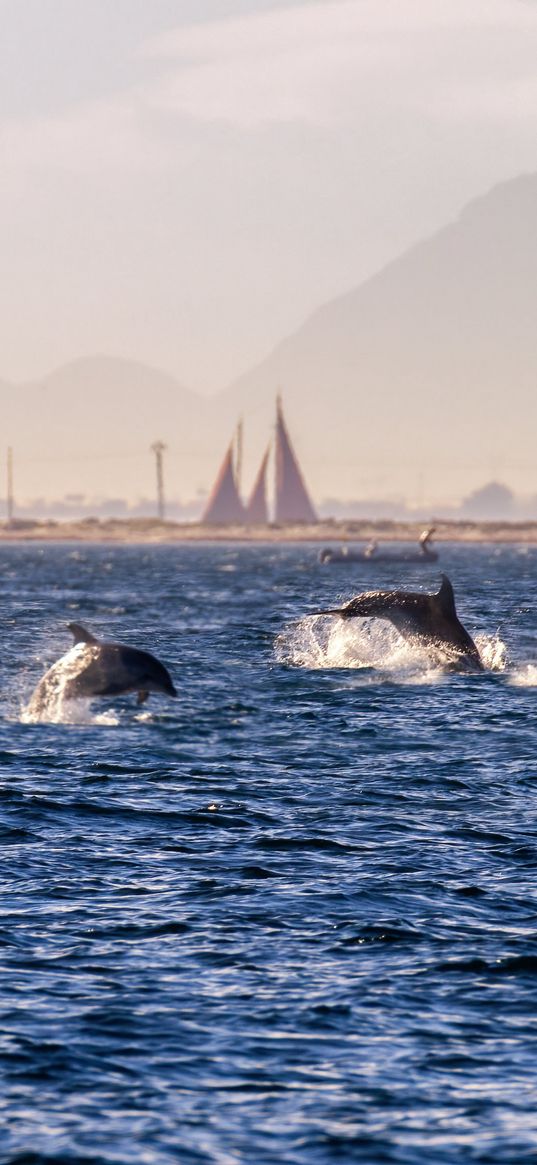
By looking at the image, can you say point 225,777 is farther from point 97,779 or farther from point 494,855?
point 494,855

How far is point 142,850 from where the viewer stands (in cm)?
2017

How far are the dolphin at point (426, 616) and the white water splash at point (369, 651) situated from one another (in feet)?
1.28

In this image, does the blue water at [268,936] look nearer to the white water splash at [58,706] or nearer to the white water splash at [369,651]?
the white water splash at [58,706]

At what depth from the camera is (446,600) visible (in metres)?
37.3

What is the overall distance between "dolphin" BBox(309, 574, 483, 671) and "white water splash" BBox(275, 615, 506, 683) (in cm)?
39

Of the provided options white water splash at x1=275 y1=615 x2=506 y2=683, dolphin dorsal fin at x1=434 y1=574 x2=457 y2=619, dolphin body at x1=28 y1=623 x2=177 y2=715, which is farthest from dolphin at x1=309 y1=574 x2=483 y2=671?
dolphin body at x1=28 y1=623 x2=177 y2=715

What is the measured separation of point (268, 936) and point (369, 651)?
3051cm

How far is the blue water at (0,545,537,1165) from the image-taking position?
39.7 feet

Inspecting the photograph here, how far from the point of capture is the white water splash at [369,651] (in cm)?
4197

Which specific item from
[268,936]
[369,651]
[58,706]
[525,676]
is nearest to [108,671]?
[58,706]

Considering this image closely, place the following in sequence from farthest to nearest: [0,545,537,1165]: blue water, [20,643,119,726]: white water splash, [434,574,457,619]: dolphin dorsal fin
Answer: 1. [434,574,457,619]: dolphin dorsal fin
2. [20,643,119,726]: white water splash
3. [0,545,537,1165]: blue water

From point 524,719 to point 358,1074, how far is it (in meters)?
20.7

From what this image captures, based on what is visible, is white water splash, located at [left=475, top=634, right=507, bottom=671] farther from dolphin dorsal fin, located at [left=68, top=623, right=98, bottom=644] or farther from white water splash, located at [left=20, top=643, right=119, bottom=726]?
dolphin dorsal fin, located at [left=68, top=623, right=98, bottom=644]

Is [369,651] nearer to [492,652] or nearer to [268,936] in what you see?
[492,652]
